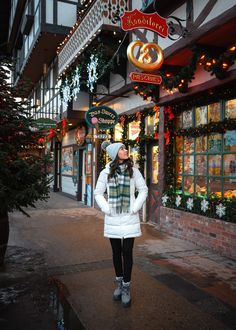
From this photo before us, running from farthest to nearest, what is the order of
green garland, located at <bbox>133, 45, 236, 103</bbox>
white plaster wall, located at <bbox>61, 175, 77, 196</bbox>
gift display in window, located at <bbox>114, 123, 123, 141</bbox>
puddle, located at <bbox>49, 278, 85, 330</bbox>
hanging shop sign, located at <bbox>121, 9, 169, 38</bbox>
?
white plaster wall, located at <bbox>61, 175, 77, 196</bbox> → gift display in window, located at <bbox>114, 123, 123, 141</bbox> → hanging shop sign, located at <bbox>121, 9, 169, 38</bbox> → green garland, located at <bbox>133, 45, 236, 103</bbox> → puddle, located at <bbox>49, 278, 85, 330</bbox>

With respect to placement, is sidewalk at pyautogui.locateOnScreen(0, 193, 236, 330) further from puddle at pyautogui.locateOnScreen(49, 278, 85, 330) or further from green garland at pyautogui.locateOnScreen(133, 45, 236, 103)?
green garland at pyautogui.locateOnScreen(133, 45, 236, 103)

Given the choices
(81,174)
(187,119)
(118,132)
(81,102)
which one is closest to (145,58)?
(187,119)

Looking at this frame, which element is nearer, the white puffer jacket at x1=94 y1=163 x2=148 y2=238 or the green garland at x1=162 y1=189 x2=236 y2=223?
the white puffer jacket at x1=94 y1=163 x2=148 y2=238

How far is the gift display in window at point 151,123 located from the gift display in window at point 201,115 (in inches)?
70.8

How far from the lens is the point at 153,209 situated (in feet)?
30.8

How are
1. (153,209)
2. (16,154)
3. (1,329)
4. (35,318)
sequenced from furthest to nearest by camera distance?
(153,209) < (16,154) < (35,318) < (1,329)

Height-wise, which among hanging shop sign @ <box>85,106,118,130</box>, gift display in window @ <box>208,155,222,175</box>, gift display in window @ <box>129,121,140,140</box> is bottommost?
gift display in window @ <box>208,155,222,175</box>

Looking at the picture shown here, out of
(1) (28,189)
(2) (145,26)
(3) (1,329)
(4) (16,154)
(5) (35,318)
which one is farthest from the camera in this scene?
(2) (145,26)

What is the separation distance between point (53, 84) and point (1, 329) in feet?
52.3

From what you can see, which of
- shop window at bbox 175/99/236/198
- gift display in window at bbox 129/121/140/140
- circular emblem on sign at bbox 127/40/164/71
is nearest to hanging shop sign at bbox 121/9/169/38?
circular emblem on sign at bbox 127/40/164/71

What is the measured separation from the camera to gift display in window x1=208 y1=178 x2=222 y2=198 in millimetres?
6878

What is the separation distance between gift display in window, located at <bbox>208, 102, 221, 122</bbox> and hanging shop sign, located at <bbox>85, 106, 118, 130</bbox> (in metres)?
3.56

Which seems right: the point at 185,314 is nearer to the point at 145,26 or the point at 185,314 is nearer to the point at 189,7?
the point at 145,26

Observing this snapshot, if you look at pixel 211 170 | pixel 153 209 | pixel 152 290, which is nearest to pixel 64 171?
pixel 153 209
